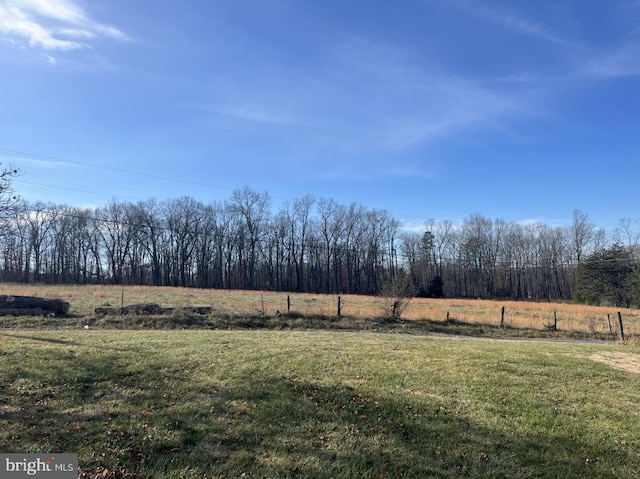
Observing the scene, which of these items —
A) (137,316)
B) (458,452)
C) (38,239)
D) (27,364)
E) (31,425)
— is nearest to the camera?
(458,452)

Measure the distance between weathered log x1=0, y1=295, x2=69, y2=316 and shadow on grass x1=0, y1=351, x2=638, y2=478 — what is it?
12.2m

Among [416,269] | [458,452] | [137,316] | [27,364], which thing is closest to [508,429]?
[458,452]

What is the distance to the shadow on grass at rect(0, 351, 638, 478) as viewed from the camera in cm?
408

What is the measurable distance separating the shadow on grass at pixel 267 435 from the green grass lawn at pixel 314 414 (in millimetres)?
21

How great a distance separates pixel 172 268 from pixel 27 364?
67.5 meters

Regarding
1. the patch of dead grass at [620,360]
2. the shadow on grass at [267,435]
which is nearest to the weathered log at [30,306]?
the shadow on grass at [267,435]

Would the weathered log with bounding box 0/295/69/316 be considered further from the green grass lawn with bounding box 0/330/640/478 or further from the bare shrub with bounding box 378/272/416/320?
the bare shrub with bounding box 378/272/416/320

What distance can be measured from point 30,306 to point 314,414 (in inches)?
661

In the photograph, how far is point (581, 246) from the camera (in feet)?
236

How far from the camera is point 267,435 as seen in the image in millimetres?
4727

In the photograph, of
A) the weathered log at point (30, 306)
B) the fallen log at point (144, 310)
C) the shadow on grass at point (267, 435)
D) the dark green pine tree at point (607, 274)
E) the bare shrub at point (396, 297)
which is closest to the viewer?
the shadow on grass at point (267, 435)

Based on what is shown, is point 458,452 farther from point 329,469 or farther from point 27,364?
point 27,364

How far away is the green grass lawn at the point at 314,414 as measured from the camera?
418 cm

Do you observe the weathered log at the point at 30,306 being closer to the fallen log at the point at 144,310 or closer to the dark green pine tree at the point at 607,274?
the fallen log at the point at 144,310
